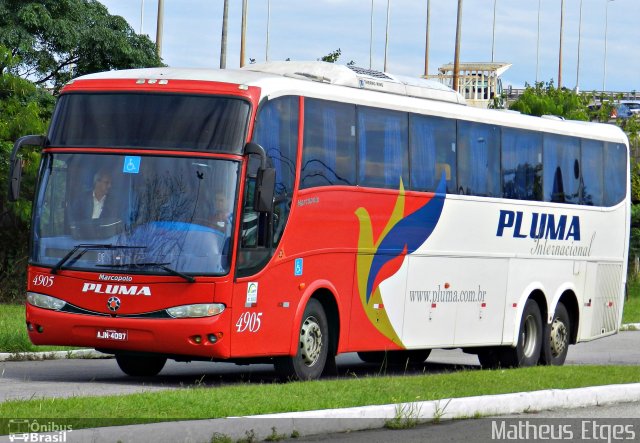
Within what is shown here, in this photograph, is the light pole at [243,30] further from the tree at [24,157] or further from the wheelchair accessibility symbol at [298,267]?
the wheelchair accessibility symbol at [298,267]

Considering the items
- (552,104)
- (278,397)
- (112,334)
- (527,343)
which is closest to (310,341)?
(112,334)

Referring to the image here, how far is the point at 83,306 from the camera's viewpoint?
15227 mm

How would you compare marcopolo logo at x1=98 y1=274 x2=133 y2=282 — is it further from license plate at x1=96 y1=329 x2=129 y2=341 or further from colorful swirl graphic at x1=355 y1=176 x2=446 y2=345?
colorful swirl graphic at x1=355 y1=176 x2=446 y2=345

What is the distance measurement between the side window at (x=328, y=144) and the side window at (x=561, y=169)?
5.19 metres

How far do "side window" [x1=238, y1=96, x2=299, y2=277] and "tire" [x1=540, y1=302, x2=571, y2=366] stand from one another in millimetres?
6979

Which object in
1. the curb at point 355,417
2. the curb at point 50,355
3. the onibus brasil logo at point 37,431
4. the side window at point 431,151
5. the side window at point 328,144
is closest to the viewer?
the onibus brasil logo at point 37,431

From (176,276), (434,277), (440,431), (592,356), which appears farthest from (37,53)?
(440,431)

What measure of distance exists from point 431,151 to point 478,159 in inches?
50.3

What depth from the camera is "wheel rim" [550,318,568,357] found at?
21.8 metres

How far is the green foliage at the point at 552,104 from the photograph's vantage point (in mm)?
53500

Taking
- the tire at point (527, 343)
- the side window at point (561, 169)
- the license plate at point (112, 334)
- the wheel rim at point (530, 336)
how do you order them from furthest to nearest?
the side window at point (561, 169) → the wheel rim at point (530, 336) → the tire at point (527, 343) → the license plate at point (112, 334)

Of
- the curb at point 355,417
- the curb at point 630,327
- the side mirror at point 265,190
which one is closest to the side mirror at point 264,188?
the side mirror at point 265,190

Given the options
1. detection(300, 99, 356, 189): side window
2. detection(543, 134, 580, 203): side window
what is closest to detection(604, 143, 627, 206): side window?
detection(543, 134, 580, 203): side window

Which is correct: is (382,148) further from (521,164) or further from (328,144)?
(521,164)
